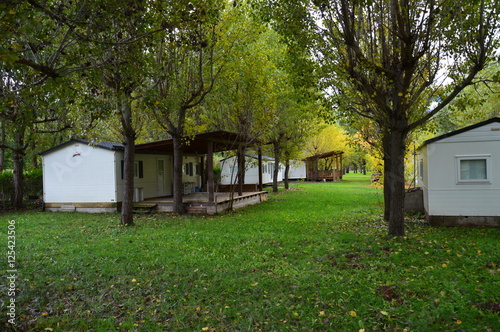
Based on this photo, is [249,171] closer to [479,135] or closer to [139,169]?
[139,169]

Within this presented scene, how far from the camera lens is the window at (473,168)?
9.37 meters

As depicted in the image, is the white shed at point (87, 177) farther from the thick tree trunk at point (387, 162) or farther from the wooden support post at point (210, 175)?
the thick tree trunk at point (387, 162)

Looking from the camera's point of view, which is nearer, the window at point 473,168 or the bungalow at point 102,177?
the window at point 473,168

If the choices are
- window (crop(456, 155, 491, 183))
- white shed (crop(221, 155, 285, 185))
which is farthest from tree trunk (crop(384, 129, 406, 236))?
white shed (crop(221, 155, 285, 185))

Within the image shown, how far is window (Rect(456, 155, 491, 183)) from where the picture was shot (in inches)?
369

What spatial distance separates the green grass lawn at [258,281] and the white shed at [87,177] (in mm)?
5419

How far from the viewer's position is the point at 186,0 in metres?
5.77

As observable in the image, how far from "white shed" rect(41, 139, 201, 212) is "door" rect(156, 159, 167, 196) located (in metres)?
0.91

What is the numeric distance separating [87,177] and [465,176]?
13983mm

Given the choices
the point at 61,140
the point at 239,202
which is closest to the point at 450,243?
the point at 239,202

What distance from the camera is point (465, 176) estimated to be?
957 centimetres

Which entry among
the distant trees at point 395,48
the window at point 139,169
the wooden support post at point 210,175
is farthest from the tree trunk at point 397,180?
the window at point 139,169

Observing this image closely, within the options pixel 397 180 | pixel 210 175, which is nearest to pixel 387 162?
pixel 397 180

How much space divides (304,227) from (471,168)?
4.99 metres
